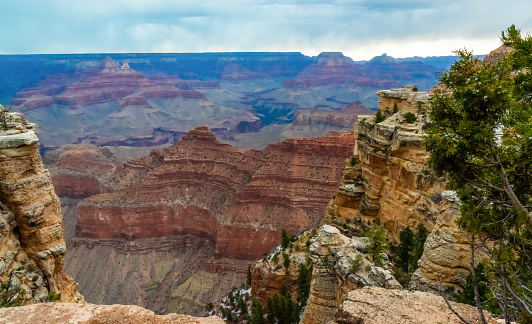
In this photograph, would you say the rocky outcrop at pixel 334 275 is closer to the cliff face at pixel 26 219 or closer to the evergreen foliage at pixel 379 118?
the cliff face at pixel 26 219

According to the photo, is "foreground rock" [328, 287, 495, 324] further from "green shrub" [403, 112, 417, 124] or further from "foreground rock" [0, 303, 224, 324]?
"green shrub" [403, 112, 417, 124]

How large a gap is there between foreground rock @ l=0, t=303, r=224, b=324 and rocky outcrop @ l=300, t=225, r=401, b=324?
8630mm

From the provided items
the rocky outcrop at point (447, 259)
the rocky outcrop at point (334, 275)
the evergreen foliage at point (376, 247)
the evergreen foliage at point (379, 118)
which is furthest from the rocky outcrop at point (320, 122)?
the rocky outcrop at point (334, 275)

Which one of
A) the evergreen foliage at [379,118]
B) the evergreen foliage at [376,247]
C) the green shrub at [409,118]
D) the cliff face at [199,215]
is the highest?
the green shrub at [409,118]

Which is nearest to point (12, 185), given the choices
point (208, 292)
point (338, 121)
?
point (208, 292)

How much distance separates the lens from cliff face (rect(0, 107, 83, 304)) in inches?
595

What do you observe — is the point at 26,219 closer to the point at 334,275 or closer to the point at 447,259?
the point at 334,275

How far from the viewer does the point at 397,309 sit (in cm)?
1077

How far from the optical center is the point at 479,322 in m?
9.65

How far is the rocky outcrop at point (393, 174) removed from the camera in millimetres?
27266

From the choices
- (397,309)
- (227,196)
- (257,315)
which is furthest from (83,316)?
(227,196)

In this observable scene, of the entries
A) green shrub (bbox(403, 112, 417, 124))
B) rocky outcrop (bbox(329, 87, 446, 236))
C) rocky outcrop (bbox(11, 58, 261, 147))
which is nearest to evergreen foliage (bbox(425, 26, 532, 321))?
rocky outcrop (bbox(329, 87, 446, 236))

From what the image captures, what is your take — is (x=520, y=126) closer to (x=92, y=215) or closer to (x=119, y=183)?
(x=92, y=215)

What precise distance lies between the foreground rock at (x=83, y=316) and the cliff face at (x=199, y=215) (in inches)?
1492
